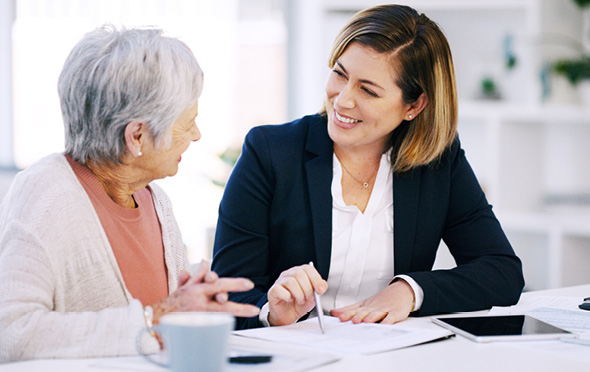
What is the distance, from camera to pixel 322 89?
3871 millimetres

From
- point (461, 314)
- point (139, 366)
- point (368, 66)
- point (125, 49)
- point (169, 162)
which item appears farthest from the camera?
point (368, 66)

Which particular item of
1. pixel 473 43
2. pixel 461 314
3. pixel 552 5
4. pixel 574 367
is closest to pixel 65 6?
pixel 473 43

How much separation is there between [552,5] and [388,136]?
190 cm

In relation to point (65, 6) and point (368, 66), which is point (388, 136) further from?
point (65, 6)

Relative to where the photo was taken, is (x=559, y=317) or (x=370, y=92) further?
(x=370, y=92)

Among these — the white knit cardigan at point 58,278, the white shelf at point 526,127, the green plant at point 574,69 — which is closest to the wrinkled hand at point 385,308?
the white knit cardigan at point 58,278

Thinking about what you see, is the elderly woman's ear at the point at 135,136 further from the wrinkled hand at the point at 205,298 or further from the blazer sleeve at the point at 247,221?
the blazer sleeve at the point at 247,221

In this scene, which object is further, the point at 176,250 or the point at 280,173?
the point at 280,173

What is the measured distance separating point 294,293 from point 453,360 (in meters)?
0.33

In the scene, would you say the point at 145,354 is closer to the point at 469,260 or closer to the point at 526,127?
the point at 469,260

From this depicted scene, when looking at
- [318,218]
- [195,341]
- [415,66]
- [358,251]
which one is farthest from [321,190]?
[195,341]

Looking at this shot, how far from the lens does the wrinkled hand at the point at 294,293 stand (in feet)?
4.35

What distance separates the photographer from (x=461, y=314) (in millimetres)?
1524

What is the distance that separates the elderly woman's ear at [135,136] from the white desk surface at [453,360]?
415mm
